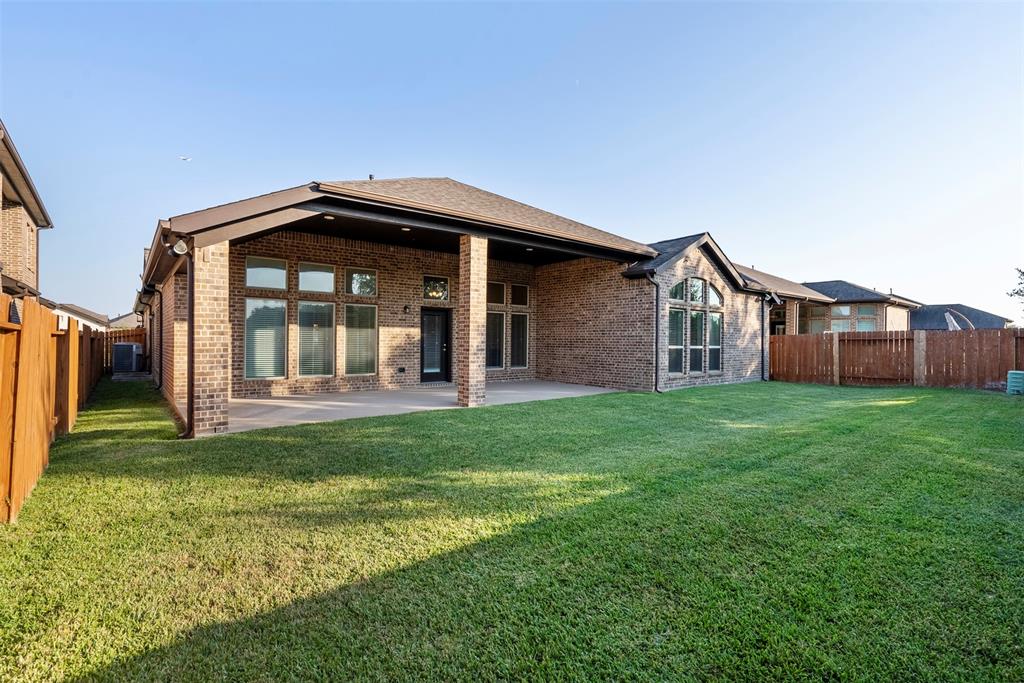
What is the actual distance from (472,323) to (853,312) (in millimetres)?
23571

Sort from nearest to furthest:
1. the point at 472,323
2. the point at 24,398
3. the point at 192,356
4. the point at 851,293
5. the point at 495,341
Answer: the point at 24,398 → the point at 192,356 → the point at 472,323 → the point at 495,341 → the point at 851,293

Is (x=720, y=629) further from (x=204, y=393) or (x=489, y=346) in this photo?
(x=489, y=346)

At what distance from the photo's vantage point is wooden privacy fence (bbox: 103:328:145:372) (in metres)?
17.1

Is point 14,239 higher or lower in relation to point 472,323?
higher

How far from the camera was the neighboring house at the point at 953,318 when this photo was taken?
2811 centimetres

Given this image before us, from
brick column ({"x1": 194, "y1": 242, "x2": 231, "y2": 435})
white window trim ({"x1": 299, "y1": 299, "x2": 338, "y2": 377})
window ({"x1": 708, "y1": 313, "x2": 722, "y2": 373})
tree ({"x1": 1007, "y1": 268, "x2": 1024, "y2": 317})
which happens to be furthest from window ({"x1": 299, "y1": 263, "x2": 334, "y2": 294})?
tree ({"x1": 1007, "y1": 268, "x2": 1024, "y2": 317})

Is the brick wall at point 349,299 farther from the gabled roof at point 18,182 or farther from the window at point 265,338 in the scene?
the gabled roof at point 18,182

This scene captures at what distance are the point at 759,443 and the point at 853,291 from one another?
23.8 metres

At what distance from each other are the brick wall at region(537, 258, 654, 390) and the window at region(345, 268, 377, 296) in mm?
5225

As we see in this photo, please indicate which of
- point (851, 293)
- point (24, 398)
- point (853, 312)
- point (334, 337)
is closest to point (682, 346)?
point (334, 337)

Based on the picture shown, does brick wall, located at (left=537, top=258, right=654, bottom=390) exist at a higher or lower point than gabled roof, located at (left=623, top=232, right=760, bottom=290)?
lower

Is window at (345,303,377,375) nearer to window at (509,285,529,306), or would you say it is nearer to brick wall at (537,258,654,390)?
window at (509,285,529,306)

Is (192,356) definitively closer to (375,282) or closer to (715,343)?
(375,282)

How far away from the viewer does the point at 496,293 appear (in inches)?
538
